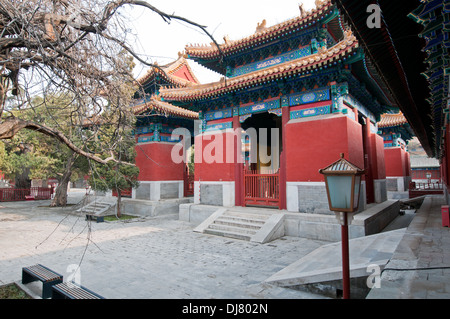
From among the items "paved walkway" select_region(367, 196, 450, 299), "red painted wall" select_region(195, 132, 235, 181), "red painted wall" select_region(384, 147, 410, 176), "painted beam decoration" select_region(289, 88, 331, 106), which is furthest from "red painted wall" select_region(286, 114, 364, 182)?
"red painted wall" select_region(384, 147, 410, 176)

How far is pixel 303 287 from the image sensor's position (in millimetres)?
4285

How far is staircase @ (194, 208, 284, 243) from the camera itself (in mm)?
7645

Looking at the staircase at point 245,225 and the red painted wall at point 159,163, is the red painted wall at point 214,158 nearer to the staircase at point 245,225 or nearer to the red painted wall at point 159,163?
the staircase at point 245,225

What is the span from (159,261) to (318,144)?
5691 millimetres

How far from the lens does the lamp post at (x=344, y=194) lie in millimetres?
3061

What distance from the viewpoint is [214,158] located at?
35.0ft

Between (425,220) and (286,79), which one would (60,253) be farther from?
(425,220)

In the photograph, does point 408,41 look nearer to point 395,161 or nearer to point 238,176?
point 238,176

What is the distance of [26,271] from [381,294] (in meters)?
5.11

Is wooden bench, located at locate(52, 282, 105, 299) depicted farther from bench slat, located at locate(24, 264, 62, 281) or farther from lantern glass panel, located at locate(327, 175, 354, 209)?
lantern glass panel, located at locate(327, 175, 354, 209)

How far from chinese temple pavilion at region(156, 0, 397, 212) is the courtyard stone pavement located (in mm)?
2190

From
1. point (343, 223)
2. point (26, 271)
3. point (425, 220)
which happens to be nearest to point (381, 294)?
point (343, 223)

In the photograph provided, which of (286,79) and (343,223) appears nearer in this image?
(343,223)

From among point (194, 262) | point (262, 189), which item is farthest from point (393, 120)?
point (194, 262)
